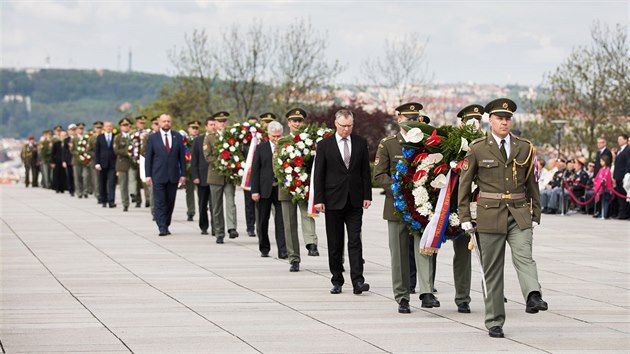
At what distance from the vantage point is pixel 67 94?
130 metres

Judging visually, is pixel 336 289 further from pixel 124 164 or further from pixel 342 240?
pixel 124 164

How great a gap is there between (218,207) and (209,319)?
1026cm

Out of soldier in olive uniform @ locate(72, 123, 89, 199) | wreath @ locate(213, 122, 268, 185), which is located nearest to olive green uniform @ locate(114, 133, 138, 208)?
soldier in olive uniform @ locate(72, 123, 89, 199)

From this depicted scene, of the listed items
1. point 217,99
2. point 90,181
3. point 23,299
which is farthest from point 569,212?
point 217,99

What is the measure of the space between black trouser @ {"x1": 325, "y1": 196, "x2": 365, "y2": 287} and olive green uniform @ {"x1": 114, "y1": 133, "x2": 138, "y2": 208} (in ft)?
59.6

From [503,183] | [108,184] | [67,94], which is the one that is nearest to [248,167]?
[503,183]

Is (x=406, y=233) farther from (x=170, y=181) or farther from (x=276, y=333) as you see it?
(x=170, y=181)

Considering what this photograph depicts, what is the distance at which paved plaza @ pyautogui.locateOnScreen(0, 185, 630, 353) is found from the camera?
11.2 m

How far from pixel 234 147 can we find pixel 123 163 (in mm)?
10886

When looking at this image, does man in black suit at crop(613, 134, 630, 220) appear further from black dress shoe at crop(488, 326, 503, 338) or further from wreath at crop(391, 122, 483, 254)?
→ black dress shoe at crop(488, 326, 503, 338)


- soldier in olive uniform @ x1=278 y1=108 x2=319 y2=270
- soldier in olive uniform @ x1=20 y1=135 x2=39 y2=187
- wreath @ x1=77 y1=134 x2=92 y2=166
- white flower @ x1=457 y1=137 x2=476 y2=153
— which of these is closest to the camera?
white flower @ x1=457 y1=137 x2=476 y2=153

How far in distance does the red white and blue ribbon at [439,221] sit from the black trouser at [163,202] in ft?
36.9

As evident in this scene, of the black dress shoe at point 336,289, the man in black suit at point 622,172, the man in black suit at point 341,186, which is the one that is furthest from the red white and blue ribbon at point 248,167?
the man in black suit at point 622,172

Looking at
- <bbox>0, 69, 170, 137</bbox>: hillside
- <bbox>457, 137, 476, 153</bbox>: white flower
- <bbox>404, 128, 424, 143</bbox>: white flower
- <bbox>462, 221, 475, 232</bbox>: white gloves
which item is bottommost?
<bbox>462, 221, 475, 232</bbox>: white gloves
